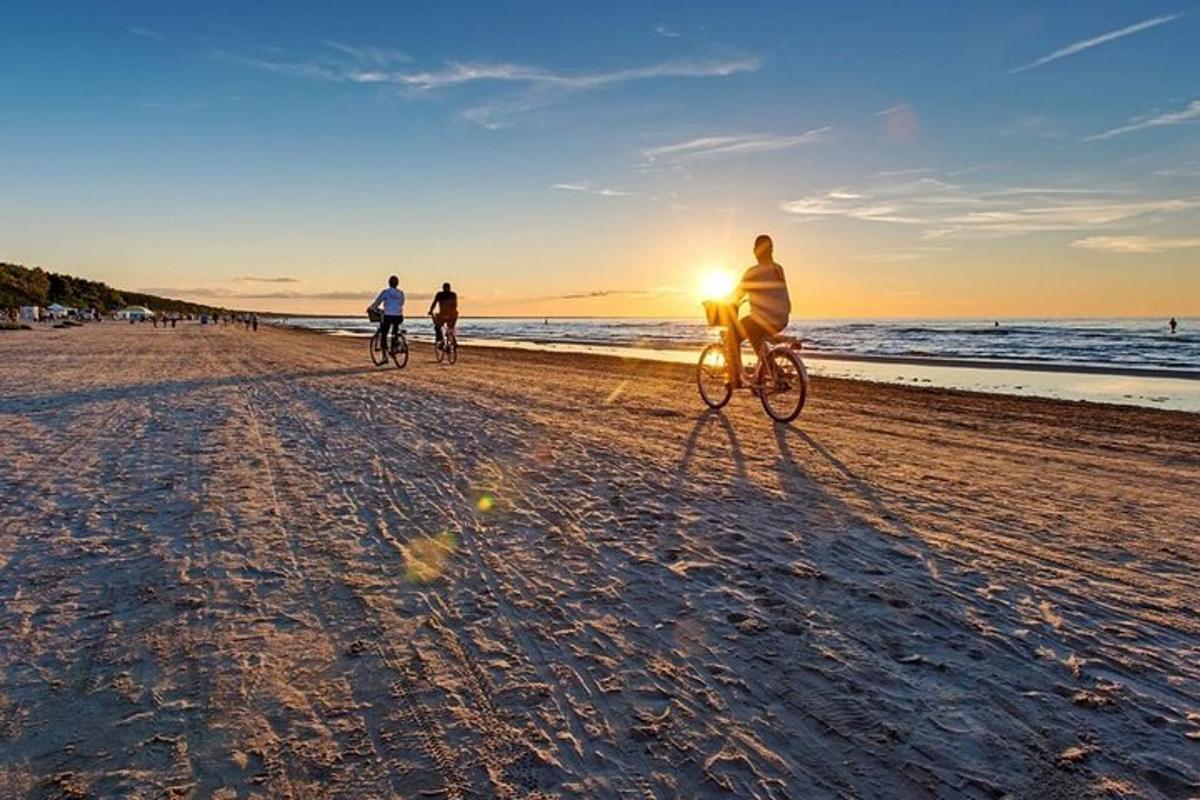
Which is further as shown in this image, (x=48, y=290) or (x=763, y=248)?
(x=48, y=290)

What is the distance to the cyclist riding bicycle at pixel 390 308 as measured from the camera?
2067 centimetres

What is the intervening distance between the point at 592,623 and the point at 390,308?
18.3 metres

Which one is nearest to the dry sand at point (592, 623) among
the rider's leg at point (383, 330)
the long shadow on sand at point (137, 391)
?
the long shadow on sand at point (137, 391)

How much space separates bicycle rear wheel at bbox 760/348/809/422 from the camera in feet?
34.3

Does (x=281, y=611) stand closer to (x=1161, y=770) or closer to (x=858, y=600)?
(x=858, y=600)

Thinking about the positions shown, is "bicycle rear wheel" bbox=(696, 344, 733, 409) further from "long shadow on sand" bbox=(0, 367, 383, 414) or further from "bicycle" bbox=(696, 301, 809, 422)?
"long shadow on sand" bbox=(0, 367, 383, 414)

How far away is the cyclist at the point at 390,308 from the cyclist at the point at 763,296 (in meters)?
12.8

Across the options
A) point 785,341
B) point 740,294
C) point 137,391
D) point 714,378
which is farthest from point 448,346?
point 785,341

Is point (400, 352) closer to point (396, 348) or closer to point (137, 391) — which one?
point (396, 348)

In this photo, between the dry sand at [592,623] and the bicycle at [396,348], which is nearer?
the dry sand at [592,623]

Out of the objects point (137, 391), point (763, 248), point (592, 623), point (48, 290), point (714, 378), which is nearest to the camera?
point (592, 623)

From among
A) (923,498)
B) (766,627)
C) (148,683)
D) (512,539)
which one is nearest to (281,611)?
(148,683)

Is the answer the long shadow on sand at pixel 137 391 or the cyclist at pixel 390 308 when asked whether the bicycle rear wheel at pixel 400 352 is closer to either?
the cyclist at pixel 390 308

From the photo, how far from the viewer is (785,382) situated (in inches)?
416
